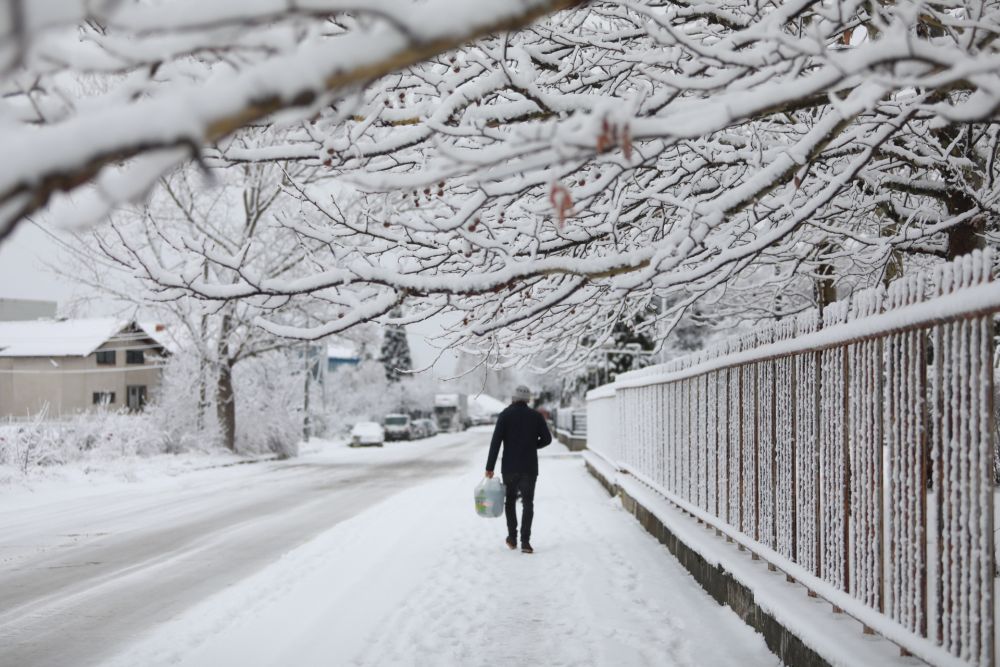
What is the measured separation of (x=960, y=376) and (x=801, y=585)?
2.55m

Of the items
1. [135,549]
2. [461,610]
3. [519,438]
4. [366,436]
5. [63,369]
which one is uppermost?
[63,369]

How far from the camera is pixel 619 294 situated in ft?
16.6

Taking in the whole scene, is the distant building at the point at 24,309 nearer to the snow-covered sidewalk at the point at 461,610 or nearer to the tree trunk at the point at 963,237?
the snow-covered sidewalk at the point at 461,610

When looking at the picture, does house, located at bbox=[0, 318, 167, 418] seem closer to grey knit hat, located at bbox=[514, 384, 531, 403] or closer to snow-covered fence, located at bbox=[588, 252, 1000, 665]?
grey knit hat, located at bbox=[514, 384, 531, 403]

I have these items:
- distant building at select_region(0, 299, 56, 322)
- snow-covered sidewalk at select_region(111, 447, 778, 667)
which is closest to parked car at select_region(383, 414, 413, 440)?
distant building at select_region(0, 299, 56, 322)

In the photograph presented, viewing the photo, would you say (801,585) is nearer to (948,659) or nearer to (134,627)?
(948,659)

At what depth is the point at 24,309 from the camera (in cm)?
7269

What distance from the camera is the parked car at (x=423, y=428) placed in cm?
5568

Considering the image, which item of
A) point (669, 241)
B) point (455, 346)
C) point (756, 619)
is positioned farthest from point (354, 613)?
point (669, 241)

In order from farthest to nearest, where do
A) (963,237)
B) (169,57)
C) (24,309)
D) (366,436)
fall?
(24,309), (366,436), (963,237), (169,57)

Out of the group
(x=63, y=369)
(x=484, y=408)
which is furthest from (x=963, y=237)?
(x=484, y=408)

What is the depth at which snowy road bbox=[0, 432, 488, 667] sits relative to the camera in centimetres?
624

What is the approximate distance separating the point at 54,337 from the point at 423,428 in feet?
76.6

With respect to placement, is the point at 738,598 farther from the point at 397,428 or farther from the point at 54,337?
the point at 54,337
